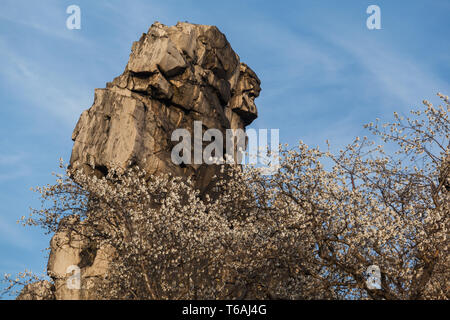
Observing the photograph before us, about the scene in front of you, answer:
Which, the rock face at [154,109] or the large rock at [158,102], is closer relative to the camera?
the rock face at [154,109]

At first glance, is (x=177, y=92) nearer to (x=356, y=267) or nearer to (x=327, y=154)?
(x=327, y=154)

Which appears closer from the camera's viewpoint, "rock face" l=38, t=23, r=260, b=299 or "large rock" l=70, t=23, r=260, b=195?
"rock face" l=38, t=23, r=260, b=299

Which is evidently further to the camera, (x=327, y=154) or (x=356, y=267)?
(x=327, y=154)

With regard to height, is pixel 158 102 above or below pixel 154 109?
above

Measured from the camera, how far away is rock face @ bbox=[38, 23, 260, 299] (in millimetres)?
51562

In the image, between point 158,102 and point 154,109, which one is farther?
point 158,102

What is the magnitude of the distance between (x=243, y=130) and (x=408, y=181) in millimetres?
47543

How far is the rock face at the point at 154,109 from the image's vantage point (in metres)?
51.6

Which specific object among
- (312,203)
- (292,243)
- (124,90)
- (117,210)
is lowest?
(292,243)

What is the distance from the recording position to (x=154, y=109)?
187 ft

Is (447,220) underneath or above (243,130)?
underneath
